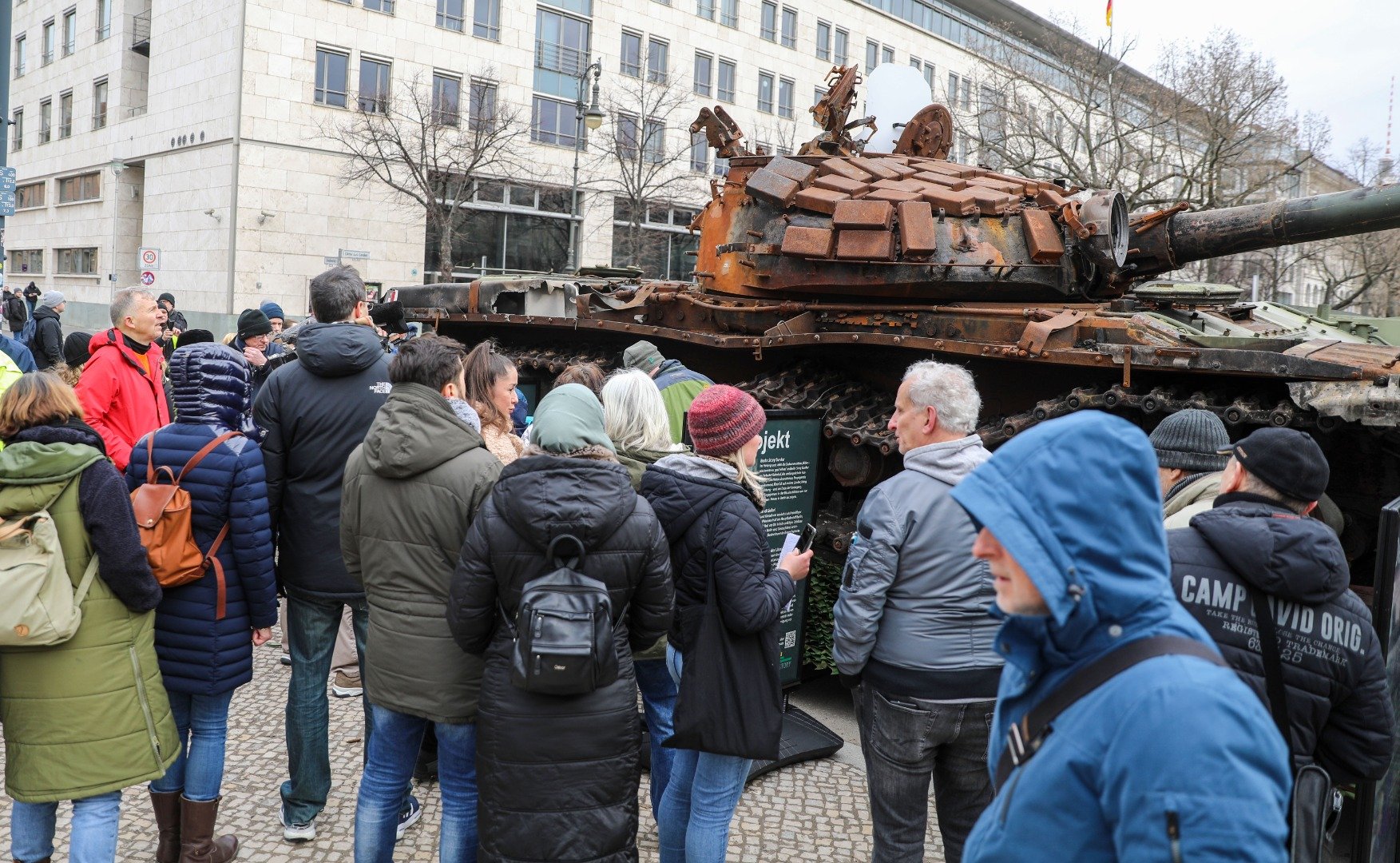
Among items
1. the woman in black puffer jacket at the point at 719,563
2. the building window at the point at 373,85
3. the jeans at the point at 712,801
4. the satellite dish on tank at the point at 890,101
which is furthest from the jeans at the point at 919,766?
the building window at the point at 373,85

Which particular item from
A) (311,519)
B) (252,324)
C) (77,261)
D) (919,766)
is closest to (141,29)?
(77,261)

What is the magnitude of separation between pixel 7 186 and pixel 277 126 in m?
23.0

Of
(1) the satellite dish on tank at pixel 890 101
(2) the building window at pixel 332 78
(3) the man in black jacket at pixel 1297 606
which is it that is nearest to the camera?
(3) the man in black jacket at pixel 1297 606

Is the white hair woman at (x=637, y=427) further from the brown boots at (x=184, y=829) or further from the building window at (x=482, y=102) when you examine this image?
the building window at (x=482, y=102)

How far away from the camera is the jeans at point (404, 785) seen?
3916mm

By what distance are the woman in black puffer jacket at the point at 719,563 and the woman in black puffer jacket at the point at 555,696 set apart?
0.83 feet

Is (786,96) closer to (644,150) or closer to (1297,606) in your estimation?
(644,150)

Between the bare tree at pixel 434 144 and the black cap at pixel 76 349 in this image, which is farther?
the bare tree at pixel 434 144

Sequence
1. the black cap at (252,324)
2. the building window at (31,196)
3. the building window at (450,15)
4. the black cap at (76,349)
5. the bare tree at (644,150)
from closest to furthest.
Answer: the black cap at (252,324)
the black cap at (76,349)
the building window at (450,15)
the bare tree at (644,150)
the building window at (31,196)

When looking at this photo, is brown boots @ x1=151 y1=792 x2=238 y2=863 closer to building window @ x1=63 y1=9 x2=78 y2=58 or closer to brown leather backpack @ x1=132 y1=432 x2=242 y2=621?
brown leather backpack @ x1=132 y1=432 x2=242 y2=621

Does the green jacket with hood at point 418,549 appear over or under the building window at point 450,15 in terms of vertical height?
under

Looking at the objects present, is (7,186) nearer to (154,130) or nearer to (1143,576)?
(1143,576)

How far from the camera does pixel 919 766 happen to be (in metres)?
3.71

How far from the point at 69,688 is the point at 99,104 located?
4421 cm
